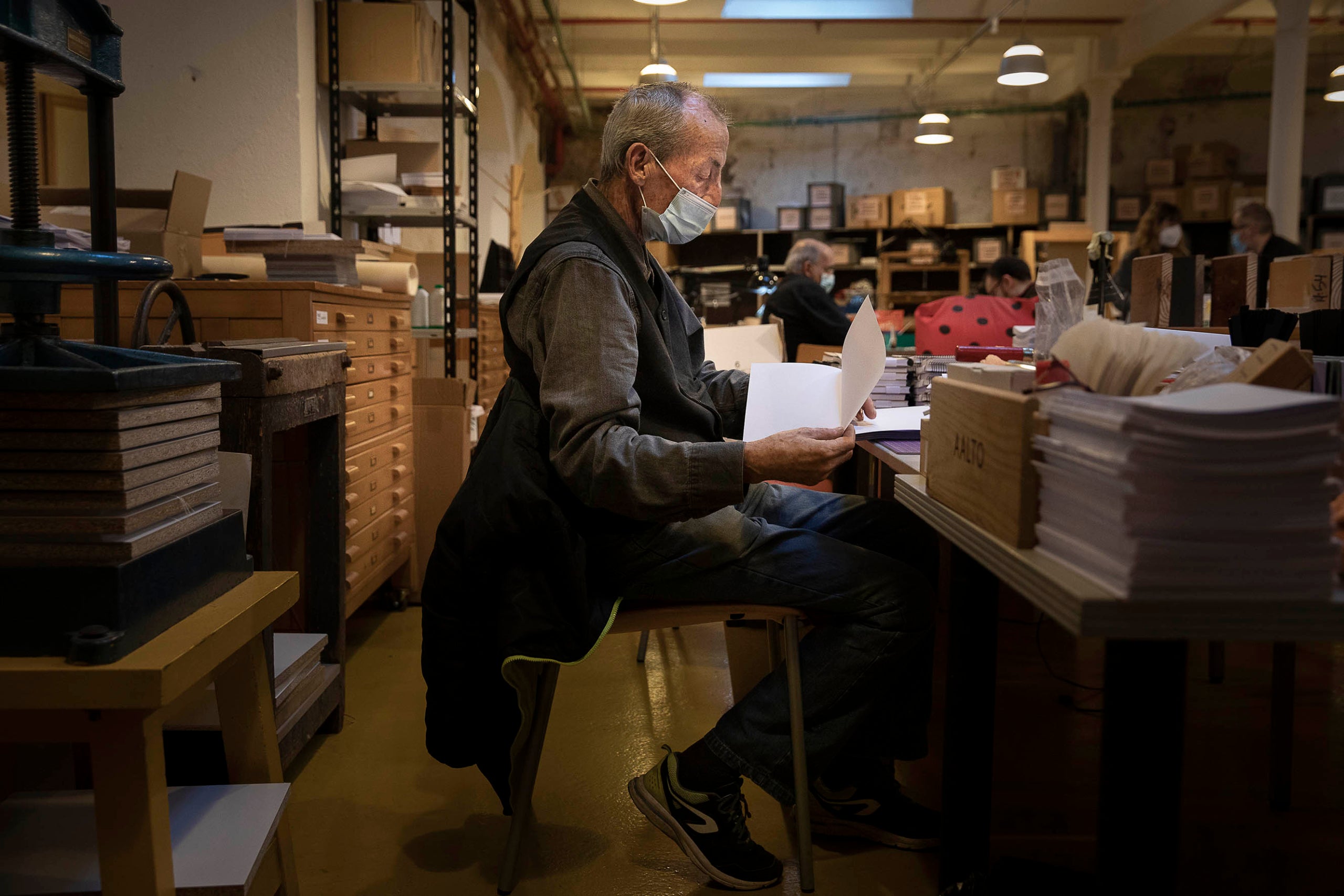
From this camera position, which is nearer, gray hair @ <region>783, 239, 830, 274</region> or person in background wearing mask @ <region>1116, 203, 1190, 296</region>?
gray hair @ <region>783, 239, 830, 274</region>

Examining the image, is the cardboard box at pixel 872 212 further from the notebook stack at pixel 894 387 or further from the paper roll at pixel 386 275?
the notebook stack at pixel 894 387

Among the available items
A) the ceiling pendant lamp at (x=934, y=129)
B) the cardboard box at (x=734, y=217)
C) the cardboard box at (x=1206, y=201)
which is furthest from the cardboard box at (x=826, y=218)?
the cardboard box at (x=1206, y=201)

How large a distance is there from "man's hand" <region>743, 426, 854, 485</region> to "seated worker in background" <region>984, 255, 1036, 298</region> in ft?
15.2

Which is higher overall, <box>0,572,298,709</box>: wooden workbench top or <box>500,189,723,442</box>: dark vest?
<box>500,189,723,442</box>: dark vest

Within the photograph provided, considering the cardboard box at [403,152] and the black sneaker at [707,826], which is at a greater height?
the cardboard box at [403,152]

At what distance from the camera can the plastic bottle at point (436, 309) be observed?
3770 mm

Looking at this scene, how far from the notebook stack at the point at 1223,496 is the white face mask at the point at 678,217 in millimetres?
1045

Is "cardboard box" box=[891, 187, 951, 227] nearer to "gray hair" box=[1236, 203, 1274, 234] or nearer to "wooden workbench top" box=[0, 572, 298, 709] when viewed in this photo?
"gray hair" box=[1236, 203, 1274, 234]

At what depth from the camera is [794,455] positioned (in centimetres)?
138

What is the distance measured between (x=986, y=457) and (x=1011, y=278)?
200 inches

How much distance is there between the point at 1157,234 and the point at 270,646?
566 centimetres

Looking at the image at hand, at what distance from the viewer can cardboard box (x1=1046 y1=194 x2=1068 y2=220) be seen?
9.30 m

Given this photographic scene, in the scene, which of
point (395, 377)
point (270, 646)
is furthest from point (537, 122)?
point (270, 646)

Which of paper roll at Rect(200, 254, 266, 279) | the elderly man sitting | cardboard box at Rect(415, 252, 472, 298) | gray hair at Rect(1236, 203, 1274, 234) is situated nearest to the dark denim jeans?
the elderly man sitting
